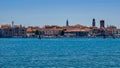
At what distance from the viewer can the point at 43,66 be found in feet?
141

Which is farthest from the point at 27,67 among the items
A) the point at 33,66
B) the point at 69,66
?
the point at 69,66

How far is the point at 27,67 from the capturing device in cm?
4200

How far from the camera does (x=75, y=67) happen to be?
42031 mm

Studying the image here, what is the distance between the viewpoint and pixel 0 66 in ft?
140

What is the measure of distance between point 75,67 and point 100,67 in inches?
94.5

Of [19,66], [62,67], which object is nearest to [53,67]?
[62,67]

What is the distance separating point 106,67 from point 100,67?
581 millimetres

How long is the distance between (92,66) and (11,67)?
7.88m

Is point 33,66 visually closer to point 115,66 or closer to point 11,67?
point 11,67

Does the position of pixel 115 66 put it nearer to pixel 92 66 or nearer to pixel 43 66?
pixel 92 66

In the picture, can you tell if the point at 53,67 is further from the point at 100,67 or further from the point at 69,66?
the point at 100,67

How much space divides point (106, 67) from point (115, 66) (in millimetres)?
1219

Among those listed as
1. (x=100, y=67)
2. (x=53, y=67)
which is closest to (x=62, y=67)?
(x=53, y=67)

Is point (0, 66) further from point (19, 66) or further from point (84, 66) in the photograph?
point (84, 66)
